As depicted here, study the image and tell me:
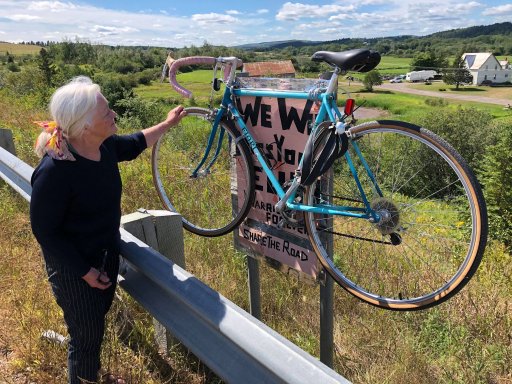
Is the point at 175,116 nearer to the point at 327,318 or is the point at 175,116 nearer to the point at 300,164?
the point at 300,164

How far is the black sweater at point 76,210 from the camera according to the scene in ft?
6.47

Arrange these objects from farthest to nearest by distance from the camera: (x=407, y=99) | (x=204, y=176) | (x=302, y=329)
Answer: (x=407, y=99) → (x=204, y=176) → (x=302, y=329)

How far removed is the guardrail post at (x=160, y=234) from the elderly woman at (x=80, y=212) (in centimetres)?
16

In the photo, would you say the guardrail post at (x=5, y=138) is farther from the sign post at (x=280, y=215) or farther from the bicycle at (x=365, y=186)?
the sign post at (x=280, y=215)

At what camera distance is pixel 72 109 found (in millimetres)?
2014

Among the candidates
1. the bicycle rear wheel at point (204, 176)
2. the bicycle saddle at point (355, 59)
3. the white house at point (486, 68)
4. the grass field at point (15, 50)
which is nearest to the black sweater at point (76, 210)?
the bicycle rear wheel at point (204, 176)

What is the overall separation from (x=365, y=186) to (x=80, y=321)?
1.67m

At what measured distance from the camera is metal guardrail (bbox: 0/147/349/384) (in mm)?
1287

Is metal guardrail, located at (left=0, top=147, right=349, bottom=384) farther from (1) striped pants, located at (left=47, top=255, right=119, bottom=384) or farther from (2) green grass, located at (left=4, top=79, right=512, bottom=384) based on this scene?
(2) green grass, located at (left=4, top=79, right=512, bottom=384)

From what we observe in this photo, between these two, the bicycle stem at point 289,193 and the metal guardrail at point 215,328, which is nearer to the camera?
the metal guardrail at point 215,328

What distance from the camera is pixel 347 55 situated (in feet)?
6.97

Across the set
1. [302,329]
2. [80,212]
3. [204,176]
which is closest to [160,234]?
[80,212]

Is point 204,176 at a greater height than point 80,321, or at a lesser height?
greater

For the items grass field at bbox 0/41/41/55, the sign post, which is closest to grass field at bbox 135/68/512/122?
grass field at bbox 0/41/41/55
